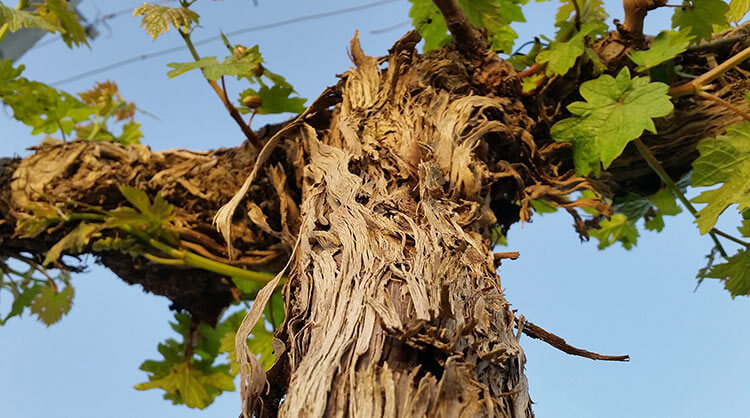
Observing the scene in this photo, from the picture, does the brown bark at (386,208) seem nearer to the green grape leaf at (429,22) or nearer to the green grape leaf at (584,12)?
the green grape leaf at (584,12)

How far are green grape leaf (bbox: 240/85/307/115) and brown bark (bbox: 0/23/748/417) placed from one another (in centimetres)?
6

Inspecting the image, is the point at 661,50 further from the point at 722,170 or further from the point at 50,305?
the point at 50,305

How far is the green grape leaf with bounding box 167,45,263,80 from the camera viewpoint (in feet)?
3.63

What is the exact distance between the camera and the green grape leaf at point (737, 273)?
3.42ft

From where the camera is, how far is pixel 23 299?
1590 millimetres

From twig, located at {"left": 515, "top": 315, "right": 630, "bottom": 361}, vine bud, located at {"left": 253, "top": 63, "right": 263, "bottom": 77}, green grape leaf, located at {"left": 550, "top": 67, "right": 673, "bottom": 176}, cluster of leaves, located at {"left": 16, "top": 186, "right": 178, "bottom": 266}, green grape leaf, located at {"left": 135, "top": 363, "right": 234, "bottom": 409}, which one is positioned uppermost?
vine bud, located at {"left": 253, "top": 63, "right": 263, "bottom": 77}

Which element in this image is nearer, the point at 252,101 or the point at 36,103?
the point at 252,101

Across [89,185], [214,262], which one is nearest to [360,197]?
[214,262]

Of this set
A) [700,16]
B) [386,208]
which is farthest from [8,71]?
[700,16]

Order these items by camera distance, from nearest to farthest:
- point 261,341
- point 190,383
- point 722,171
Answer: point 722,171 < point 261,341 < point 190,383

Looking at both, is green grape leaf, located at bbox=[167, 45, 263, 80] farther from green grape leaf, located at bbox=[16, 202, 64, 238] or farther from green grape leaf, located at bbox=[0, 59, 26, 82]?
green grape leaf, located at bbox=[0, 59, 26, 82]

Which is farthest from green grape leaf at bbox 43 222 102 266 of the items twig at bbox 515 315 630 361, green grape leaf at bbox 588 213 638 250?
green grape leaf at bbox 588 213 638 250

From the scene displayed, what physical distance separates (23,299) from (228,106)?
2.85 ft

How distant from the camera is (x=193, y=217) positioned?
4.07ft
